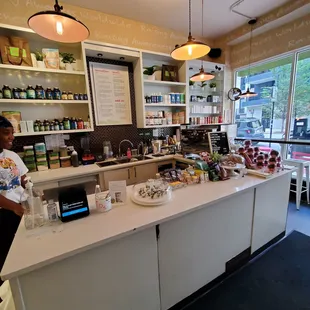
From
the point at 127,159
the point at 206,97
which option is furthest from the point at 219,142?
the point at 206,97

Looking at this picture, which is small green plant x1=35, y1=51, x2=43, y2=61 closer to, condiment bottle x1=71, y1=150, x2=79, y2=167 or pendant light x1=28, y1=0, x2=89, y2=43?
pendant light x1=28, y1=0, x2=89, y2=43

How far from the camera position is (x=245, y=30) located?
3396 mm

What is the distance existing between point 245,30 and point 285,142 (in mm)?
2275

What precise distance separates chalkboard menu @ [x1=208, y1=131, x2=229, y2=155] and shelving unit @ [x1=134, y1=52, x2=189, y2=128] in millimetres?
1329

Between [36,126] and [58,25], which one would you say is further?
[36,126]

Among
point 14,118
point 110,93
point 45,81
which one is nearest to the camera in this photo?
point 14,118

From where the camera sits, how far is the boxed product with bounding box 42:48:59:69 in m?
2.27

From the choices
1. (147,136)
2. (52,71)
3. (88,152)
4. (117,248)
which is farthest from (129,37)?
(117,248)

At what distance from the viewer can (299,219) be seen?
253 cm

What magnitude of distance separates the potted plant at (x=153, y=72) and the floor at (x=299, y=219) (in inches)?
→ 121

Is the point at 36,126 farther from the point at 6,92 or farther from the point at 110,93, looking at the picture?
the point at 110,93

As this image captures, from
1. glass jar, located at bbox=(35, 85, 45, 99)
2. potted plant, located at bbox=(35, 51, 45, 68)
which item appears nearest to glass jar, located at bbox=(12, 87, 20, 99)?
glass jar, located at bbox=(35, 85, 45, 99)

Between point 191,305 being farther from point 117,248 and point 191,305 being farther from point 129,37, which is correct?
point 129,37

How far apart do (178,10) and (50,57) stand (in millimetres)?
2103
